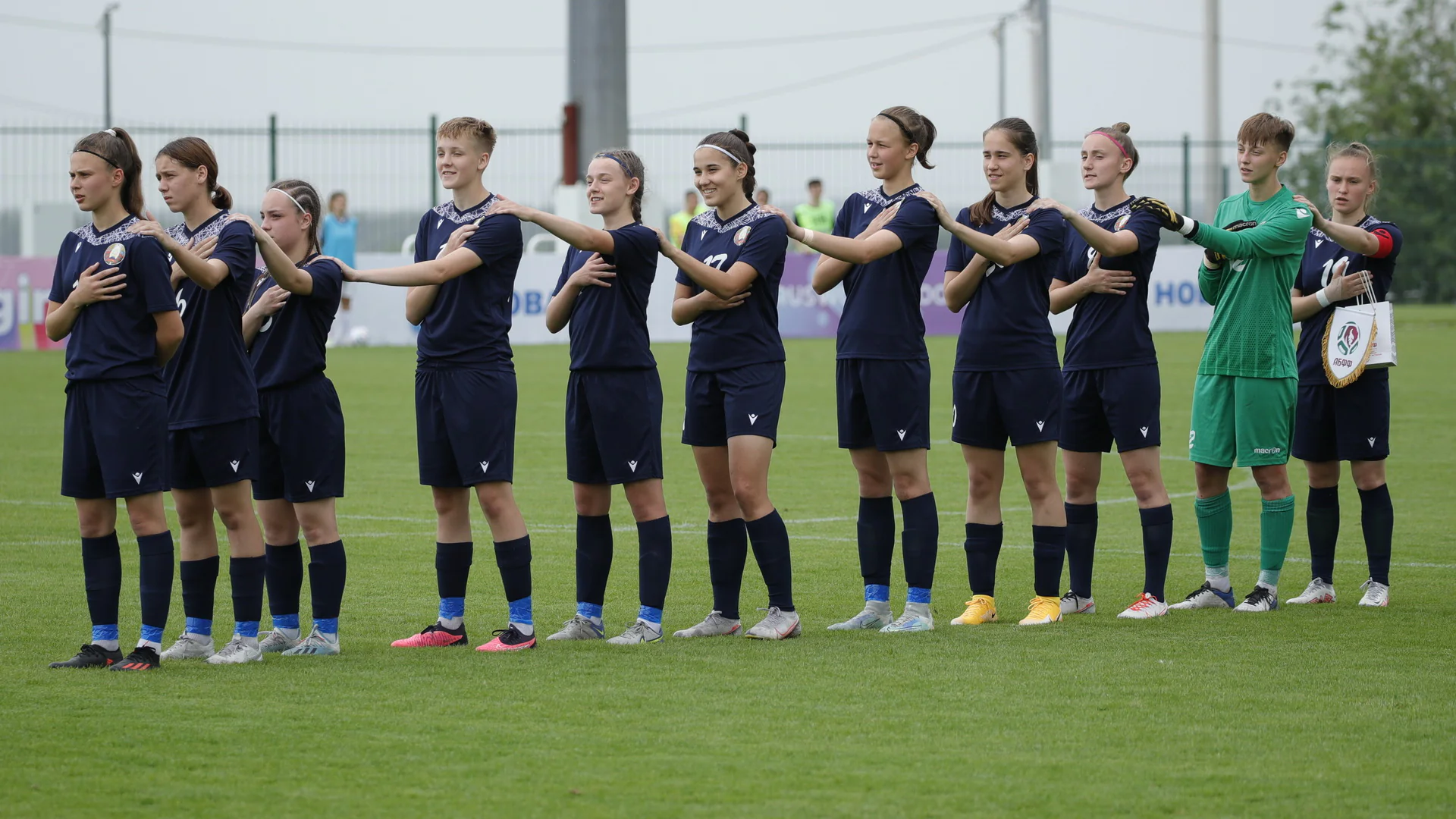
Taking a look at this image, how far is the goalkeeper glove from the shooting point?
6.65m

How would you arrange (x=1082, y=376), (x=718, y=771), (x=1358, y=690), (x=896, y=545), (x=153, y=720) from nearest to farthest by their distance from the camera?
(x=718, y=771), (x=153, y=720), (x=1358, y=690), (x=1082, y=376), (x=896, y=545)

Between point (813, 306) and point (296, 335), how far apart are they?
2024cm

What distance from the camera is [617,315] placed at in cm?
650

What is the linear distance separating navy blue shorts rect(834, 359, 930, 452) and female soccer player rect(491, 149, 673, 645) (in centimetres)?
83

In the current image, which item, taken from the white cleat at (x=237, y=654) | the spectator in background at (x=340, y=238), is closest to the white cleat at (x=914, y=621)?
the white cleat at (x=237, y=654)

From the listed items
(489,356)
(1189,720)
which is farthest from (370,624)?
(1189,720)

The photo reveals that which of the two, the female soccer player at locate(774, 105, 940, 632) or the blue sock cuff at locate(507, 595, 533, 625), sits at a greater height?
the female soccer player at locate(774, 105, 940, 632)

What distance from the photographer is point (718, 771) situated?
4.55 metres

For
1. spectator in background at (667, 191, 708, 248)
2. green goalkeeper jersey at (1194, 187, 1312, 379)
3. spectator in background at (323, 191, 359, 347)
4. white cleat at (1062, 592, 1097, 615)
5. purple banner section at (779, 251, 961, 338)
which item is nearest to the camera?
green goalkeeper jersey at (1194, 187, 1312, 379)

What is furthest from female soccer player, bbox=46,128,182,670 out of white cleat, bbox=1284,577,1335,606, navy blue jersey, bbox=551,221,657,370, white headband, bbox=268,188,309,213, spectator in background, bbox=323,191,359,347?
spectator in background, bbox=323,191,359,347

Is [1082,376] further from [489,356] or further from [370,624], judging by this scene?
[370,624]

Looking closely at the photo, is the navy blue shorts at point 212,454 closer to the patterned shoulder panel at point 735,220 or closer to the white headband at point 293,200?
the white headband at point 293,200

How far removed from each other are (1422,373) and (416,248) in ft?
52.7

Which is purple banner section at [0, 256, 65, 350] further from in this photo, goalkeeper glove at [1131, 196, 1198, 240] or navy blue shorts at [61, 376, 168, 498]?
goalkeeper glove at [1131, 196, 1198, 240]
